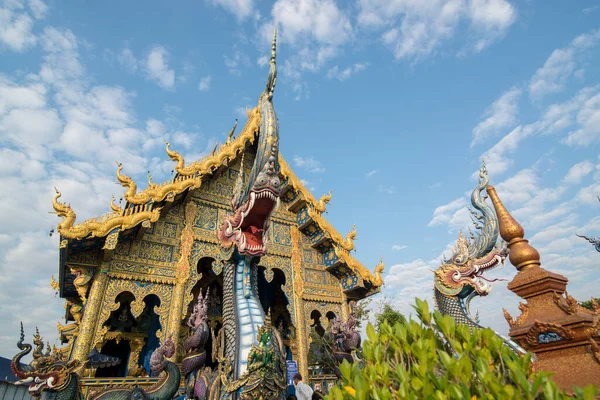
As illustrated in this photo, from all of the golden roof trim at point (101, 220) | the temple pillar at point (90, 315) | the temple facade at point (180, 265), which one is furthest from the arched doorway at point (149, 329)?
the golden roof trim at point (101, 220)

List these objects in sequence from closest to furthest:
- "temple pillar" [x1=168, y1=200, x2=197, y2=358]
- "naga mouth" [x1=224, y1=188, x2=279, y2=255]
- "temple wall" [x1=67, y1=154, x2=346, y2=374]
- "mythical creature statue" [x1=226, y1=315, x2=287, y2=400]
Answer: "mythical creature statue" [x1=226, y1=315, x2=287, y2=400], "naga mouth" [x1=224, y1=188, x2=279, y2=255], "temple wall" [x1=67, y1=154, x2=346, y2=374], "temple pillar" [x1=168, y1=200, x2=197, y2=358]

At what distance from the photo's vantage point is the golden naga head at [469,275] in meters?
6.60

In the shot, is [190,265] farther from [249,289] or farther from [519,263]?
[519,263]

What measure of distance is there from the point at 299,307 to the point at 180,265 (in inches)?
129

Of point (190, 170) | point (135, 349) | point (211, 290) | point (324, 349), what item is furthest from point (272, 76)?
point (324, 349)

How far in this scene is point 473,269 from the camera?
6.72 meters

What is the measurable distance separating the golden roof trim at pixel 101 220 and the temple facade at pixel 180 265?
0.02 metres

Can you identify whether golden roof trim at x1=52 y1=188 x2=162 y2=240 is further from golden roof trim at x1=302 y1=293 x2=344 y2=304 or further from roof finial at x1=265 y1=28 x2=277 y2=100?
golden roof trim at x1=302 y1=293 x2=344 y2=304

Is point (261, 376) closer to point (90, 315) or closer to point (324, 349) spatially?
point (90, 315)

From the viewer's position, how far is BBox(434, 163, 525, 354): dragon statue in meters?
6.62

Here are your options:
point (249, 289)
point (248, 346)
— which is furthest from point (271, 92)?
point (248, 346)

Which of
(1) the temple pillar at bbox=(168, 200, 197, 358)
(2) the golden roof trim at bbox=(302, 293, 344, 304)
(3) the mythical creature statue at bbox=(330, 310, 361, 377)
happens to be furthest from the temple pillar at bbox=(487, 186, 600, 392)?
(2) the golden roof trim at bbox=(302, 293, 344, 304)

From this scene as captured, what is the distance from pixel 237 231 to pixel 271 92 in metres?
2.88

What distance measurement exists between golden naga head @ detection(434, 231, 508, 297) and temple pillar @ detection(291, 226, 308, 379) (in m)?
3.63
